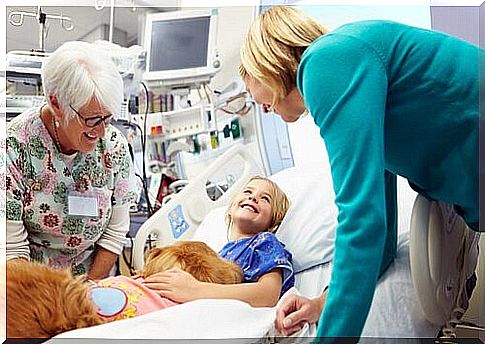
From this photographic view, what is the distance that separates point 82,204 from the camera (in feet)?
4.63

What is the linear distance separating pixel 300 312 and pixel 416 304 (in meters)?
0.25

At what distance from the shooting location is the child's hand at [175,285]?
133 cm

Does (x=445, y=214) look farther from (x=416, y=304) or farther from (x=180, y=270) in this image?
(x=180, y=270)

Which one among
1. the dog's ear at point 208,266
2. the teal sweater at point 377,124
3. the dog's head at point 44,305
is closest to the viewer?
the teal sweater at point 377,124

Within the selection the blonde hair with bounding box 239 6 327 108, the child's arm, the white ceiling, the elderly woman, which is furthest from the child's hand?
the white ceiling

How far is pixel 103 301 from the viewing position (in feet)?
4.25

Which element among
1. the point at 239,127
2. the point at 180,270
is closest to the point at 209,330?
the point at 180,270

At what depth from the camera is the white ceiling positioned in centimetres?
141

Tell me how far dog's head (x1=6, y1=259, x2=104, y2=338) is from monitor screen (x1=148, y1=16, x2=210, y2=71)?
0.49 m

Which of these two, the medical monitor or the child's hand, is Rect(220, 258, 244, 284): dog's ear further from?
the medical monitor

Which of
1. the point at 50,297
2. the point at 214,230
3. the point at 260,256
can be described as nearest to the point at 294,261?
the point at 260,256

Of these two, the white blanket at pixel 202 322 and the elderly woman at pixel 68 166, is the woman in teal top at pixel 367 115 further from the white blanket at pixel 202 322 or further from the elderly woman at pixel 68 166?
the elderly woman at pixel 68 166

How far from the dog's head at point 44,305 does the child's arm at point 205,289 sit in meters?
0.14

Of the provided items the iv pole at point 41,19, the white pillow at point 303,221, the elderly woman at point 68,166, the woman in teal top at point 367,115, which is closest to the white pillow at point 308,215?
the white pillow at point 303,221
